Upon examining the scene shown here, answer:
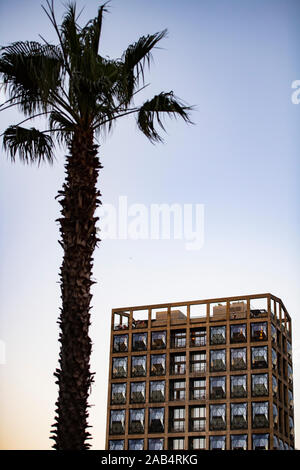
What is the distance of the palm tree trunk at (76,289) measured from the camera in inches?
398

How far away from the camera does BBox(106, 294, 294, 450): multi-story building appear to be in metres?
83.9

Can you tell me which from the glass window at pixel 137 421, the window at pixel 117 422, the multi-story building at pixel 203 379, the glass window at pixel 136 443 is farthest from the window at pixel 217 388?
the window at pixel 117 422

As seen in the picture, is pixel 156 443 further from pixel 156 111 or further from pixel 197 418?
pixel 156 111

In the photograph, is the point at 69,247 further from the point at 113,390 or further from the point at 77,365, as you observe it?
the point at 113,390

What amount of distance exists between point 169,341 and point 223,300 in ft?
29.0

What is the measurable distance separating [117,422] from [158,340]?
11.7 metres

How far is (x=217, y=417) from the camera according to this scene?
85062 millimetres

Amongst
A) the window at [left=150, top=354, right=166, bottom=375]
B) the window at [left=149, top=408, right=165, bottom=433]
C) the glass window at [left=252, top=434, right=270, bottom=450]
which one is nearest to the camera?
the glass window at [left=252, top=434, right=270, bottom=450]

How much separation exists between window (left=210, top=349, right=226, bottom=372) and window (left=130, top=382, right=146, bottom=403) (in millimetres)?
9622

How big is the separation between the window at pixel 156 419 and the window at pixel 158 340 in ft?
26.6

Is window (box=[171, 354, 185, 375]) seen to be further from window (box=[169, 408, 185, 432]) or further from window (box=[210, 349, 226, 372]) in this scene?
window (box=[169, 408, 185, 432])

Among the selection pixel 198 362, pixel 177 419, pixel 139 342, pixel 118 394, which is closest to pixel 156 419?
pixel 177 419

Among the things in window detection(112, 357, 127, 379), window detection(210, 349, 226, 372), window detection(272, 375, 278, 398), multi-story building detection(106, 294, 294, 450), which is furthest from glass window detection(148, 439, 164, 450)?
window detection(272, 375, 278, 398)
